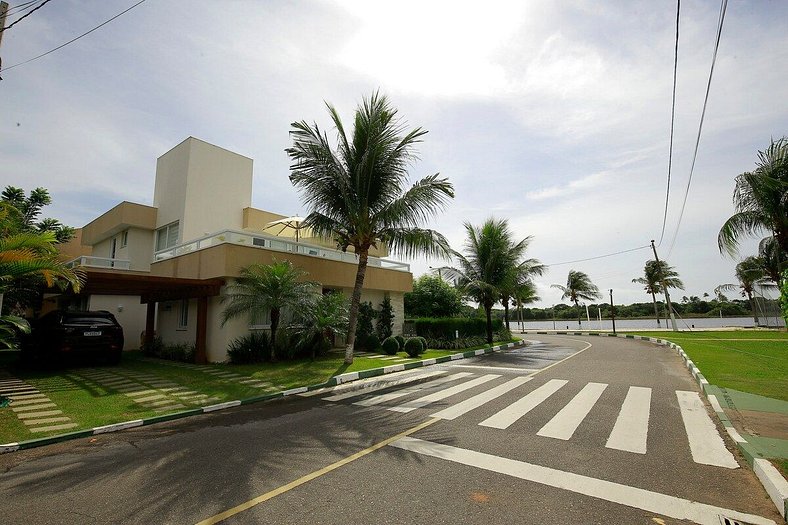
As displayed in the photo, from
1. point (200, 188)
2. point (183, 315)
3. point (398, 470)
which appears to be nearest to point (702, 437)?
point (398, 470)

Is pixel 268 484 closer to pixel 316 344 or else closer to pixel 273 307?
pixel 273 307

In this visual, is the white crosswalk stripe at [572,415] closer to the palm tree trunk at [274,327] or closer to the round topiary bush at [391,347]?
the round topiary bush at [391,347]

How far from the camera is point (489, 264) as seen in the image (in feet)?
76.7

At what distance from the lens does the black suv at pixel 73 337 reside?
11578 millimetres

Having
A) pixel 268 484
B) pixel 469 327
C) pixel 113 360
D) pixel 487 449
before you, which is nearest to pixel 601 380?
pixel 487 449

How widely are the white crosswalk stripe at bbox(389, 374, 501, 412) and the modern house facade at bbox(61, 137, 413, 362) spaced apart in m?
8.40

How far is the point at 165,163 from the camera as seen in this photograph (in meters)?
21.0

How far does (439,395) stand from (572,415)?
2850 millimetres

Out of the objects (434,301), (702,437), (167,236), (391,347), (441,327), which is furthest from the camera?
(434,301)

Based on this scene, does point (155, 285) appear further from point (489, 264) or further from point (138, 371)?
point (489, 264)

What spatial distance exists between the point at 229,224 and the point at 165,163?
4.86 meters

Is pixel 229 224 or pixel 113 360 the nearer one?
pixel 113 360

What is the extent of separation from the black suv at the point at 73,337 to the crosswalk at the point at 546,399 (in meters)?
8.55

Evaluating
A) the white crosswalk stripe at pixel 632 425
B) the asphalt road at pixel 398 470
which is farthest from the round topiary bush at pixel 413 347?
the white crosswalk stripe at pixel 632 425
